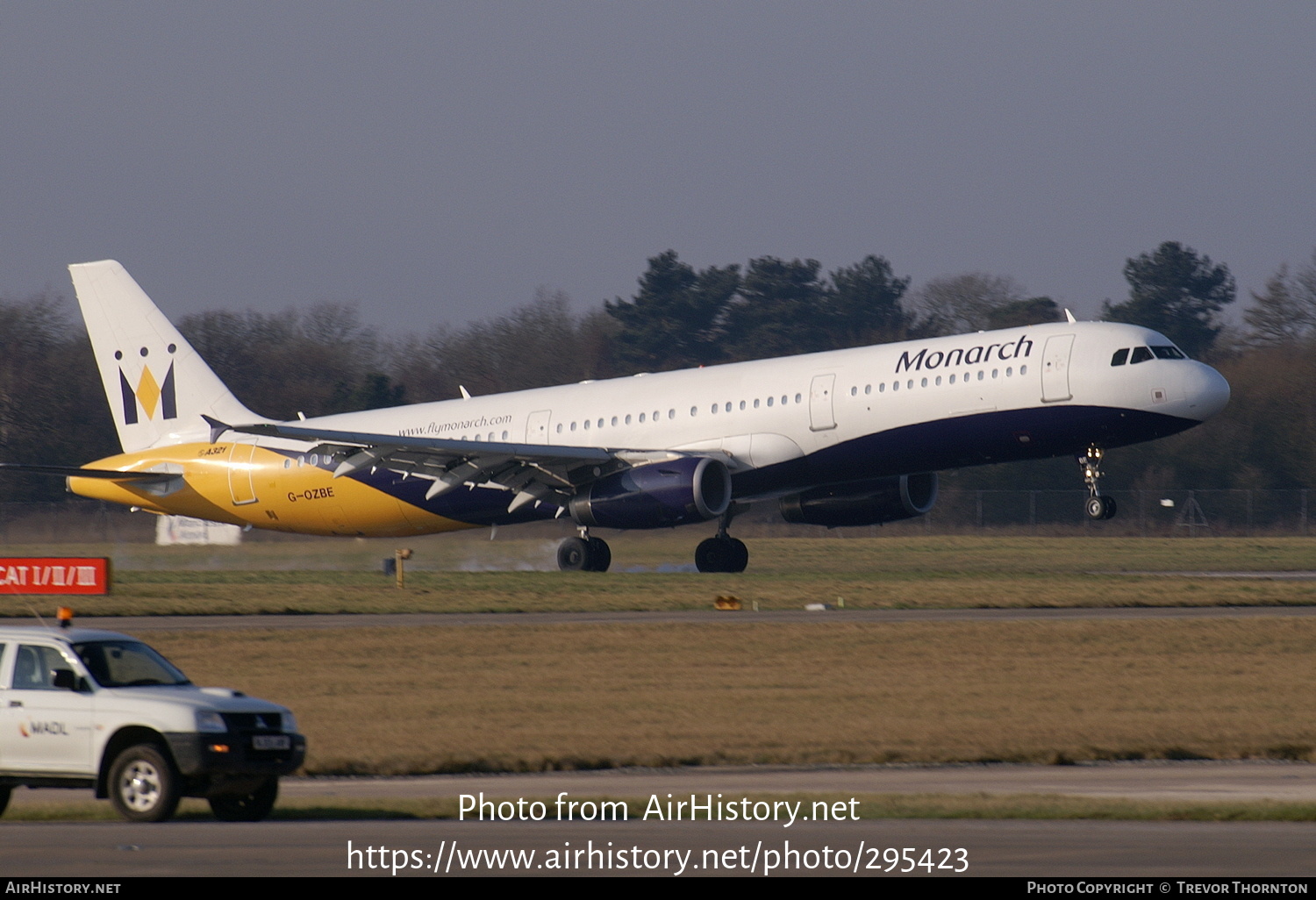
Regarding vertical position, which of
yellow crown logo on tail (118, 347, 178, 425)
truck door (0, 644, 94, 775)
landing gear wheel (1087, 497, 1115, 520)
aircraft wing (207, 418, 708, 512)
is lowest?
truck door (0, 644, 94, 775)

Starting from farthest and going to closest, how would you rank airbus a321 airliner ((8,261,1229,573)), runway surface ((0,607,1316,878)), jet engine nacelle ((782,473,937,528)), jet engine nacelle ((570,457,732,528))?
jet engine nacelle ((782,473,937,528)) < jet engine nacelle ((570,457,732,528)) < airbus a321 airliner ((8,261,1229,573)) < runway surface ((0,607,1316,878))

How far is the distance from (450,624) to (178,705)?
16988mm

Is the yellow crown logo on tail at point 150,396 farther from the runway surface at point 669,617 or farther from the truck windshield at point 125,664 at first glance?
the truck windshield at point 125,664

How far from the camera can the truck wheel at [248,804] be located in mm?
14664

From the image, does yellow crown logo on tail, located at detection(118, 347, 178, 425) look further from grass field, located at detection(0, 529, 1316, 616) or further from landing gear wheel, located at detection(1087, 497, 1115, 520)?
landing gear wheel, located at detection(1087, 497, 1115, 520)

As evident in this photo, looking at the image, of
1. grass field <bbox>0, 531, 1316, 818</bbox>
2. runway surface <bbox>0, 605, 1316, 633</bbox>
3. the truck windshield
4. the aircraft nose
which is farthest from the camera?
the aircraft nose

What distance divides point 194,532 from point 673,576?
18.4 meters

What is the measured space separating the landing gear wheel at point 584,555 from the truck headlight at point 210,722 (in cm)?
2847

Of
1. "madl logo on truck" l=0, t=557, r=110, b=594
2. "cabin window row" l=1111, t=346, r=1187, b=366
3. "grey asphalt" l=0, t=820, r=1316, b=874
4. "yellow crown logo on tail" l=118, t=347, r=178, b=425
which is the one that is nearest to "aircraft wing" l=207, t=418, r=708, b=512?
"madl logo on truck" l=0, t=557, r=110, b=594

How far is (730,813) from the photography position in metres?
14.9

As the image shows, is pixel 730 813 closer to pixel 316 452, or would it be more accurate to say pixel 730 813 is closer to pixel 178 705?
pixel 178 705

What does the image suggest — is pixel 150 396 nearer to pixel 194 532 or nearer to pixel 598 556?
pixel 194 532

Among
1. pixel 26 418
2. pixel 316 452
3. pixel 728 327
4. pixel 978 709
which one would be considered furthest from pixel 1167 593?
pixel 728 327

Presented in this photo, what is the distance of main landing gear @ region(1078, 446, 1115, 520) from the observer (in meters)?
36.1
